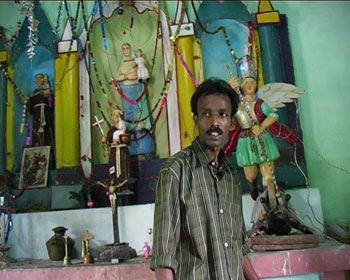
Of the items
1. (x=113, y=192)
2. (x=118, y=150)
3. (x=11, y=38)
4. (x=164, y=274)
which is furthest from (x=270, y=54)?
(x=164, y=274)

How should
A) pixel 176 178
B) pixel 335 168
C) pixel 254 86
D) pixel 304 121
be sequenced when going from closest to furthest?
pixel 176 178 → pixel 335 168 → pixel 254 86 → pixel 304 121

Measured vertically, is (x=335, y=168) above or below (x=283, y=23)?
below

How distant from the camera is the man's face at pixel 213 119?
3.58 ft

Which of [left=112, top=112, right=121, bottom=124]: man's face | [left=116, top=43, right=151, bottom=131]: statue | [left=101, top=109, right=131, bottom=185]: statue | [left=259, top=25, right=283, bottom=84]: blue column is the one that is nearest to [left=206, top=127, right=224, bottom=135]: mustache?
[left=101, top=109, right=131, bottom=185]: statue

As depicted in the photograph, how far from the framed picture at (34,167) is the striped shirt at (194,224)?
6.93 feet

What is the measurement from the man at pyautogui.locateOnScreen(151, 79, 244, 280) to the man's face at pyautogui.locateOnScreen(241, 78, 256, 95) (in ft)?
4.44

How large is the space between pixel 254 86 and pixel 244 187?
26.4 inches

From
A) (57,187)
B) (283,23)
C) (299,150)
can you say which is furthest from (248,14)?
(57,187)

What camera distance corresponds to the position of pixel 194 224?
1.00m

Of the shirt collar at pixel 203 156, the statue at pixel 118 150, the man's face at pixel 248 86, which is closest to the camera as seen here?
the shirt collar at pixel 203 156

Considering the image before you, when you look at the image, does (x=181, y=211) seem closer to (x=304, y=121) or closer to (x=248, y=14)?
(x=304, y=121)

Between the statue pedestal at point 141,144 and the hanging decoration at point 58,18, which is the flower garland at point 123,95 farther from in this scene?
the hanging decoration at point 58,18

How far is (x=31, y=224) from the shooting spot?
248cm

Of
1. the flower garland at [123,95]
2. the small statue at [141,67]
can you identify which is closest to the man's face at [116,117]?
the flower garland at [123,95]
